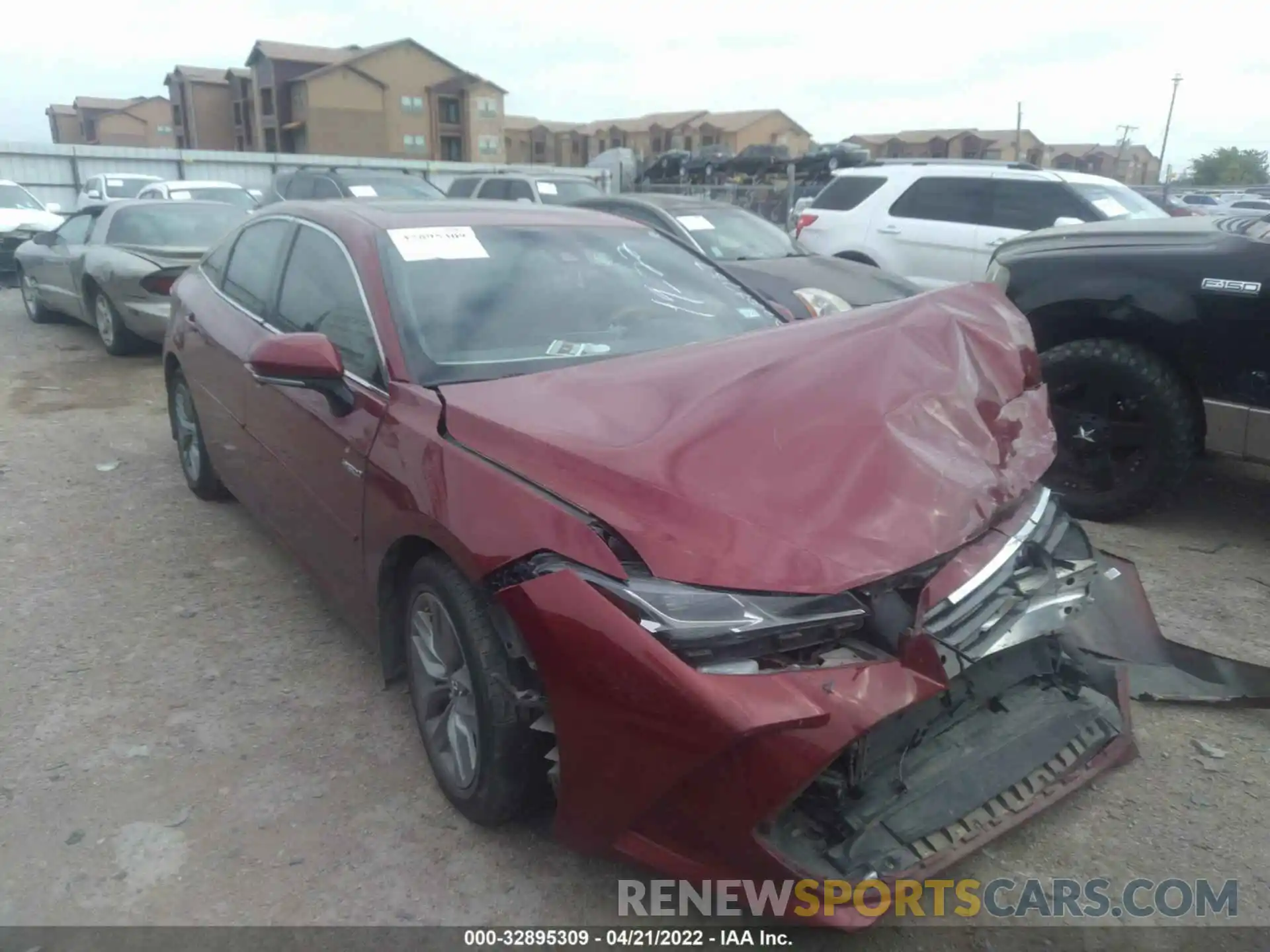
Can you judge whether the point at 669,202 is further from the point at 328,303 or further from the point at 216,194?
the point at 216,194

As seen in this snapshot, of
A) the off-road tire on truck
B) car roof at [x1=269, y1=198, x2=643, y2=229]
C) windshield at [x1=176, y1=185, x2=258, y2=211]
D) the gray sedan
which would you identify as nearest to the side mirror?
car roof at [x1=269, y1=198, x2=643, y2=229]

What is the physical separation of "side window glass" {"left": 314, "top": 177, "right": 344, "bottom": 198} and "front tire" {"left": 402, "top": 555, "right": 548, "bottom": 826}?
1452 centimetres

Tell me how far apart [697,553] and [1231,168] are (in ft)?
219

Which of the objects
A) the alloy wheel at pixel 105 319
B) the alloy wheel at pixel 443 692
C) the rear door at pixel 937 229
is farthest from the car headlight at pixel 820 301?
the alloy wheel at pixel 105 319

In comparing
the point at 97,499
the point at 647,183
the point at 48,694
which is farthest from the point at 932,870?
the point at 647,183

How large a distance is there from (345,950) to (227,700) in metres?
1.32

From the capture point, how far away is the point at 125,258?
337 inches

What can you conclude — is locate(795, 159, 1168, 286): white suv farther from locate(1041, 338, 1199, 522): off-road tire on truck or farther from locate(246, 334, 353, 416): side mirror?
locate(246, 334, 353, 416): side mirror

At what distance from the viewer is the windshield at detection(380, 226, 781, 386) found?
3.04 meters

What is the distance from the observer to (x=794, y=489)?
7.45 feet

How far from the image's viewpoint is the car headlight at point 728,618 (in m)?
1.97

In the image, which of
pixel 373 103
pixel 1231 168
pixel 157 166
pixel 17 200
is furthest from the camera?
pixel 1231 168

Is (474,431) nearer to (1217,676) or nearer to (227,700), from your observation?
(227,700)

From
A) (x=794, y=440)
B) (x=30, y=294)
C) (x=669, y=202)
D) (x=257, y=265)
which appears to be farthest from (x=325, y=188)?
(x=794, y=440)
